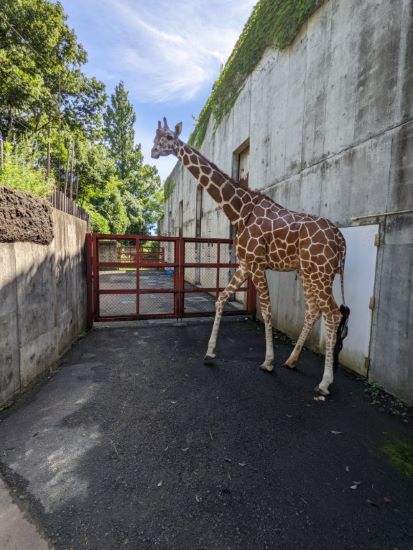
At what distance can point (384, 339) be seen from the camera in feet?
10.3

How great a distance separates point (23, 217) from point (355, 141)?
4.00 m

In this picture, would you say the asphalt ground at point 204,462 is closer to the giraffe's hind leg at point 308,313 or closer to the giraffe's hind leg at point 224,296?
the giraffe's hind leg at point 308,313

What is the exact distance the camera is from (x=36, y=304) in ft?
10.5

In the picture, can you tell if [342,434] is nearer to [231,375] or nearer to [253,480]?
[253,480]

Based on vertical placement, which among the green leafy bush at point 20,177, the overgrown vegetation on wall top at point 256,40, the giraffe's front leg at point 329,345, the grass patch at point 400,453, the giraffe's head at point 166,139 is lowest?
the grass patch at point 400,453

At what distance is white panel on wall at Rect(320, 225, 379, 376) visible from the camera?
335cm

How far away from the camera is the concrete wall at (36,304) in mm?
2689

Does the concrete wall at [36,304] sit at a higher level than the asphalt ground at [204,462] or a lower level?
higher

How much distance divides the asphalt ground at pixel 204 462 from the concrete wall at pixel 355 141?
1110mm

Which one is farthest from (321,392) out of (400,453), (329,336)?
(400,453)

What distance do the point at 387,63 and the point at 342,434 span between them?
3.89 metres

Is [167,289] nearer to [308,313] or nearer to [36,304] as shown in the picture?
[36,304]

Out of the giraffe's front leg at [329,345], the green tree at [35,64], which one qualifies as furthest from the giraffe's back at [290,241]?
the green tree at [35,64]

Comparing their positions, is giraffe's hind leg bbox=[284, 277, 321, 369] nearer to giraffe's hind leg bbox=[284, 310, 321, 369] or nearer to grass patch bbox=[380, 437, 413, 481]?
giraffe's hind leg bbox=[284, 310, 321, 369]
